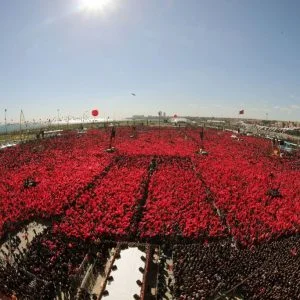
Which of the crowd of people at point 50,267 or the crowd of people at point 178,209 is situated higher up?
the crowd of people at point 178,209

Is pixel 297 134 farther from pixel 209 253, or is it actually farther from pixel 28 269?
pixel 28 269

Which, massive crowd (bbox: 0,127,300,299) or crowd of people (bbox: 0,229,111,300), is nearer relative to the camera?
crowd of people (bbox: 0,229,111,300)

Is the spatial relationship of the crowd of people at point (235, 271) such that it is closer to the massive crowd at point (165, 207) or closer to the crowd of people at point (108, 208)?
the massive crowd at point (165, 207)

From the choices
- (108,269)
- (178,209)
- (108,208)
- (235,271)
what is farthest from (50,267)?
(178,209)

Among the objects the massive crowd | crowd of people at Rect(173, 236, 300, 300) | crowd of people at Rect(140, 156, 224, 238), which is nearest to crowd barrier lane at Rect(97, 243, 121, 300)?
the massive crowd

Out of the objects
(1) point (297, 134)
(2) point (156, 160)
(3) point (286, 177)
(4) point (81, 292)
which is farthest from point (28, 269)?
(1) point (297, 134)

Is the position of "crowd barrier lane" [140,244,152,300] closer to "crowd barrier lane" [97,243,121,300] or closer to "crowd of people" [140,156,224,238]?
"crowd barrier lane" [97,243,121,300]

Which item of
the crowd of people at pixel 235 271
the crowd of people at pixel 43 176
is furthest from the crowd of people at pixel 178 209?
the crowd of people at pixel 43 176

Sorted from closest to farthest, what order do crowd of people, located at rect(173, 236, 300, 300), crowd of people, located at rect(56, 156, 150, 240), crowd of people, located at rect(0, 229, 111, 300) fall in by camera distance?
crowd of people, located at rect(0, 229, 111, 300)
crowd of people, located at rect(173, 236, 300, 300)
crowd of people, located at rect(56, 156, 150, 240)
